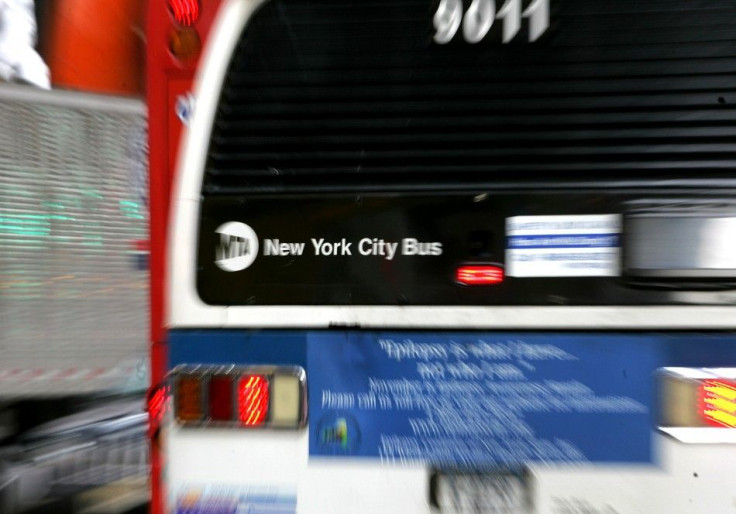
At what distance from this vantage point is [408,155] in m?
1.44

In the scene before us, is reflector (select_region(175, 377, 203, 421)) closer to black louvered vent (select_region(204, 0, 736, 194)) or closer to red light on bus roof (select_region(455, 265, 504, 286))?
black louvered vent (select_region(204, 0, 736, 194))

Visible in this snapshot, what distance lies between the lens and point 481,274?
1410mm

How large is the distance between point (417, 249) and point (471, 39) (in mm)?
656

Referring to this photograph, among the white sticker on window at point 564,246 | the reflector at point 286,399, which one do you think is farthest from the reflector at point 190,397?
the white sticker on window at point 564,246

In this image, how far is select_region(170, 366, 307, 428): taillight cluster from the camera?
1.44m

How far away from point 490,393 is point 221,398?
806 millimetres

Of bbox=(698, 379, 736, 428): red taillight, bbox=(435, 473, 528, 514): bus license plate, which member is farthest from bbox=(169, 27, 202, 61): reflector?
bbox=(698, 379, 736, 428): red taillight

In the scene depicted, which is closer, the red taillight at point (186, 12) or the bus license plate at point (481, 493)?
the bus license plate at point (481, 493)

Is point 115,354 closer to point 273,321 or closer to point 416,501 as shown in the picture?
point 273,321

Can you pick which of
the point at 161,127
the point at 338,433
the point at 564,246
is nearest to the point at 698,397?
the point at 564,246

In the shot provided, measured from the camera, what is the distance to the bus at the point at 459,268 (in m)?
1.37

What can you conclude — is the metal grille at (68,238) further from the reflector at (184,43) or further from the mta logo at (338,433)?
the mta logo at (338,433)

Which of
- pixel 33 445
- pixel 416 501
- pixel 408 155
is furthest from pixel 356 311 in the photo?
pixel 33 445

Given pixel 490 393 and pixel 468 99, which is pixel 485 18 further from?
pixel 490 393
